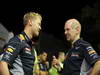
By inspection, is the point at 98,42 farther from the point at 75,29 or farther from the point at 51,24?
the point at 75,29

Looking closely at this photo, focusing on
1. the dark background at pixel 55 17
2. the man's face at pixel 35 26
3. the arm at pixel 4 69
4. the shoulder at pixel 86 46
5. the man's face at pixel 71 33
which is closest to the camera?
the arm at pixel 4 69

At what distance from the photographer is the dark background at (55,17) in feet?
39.8

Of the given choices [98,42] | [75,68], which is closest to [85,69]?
[75,68]

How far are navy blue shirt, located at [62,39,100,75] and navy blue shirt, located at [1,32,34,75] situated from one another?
48 cm

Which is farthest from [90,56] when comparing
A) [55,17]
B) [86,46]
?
[55,17]

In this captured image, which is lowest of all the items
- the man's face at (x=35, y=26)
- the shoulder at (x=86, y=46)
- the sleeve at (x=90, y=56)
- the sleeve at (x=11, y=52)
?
the sleeve at (x=90, y=56)

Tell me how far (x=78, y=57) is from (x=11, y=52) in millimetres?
839

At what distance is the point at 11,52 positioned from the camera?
444 centimetres

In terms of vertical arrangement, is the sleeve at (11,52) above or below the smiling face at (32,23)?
below

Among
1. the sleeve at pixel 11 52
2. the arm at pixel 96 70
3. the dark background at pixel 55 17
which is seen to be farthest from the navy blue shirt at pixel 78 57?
the dark background at pixel 55 17

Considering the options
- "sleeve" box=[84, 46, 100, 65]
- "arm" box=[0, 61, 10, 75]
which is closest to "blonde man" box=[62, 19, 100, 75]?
"sleeve" box=[84, 46, 100, 65]

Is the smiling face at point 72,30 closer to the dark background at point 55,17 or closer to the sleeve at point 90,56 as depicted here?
the sleeve at point 90,56

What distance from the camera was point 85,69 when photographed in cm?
460

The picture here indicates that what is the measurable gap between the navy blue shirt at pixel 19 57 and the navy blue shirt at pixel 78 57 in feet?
1.58
